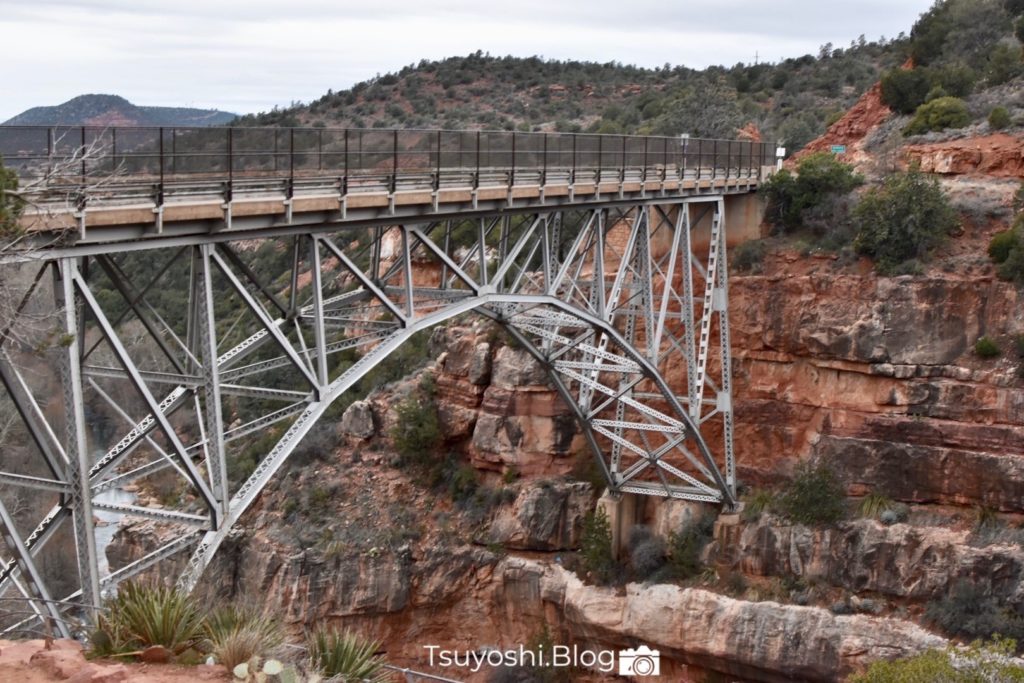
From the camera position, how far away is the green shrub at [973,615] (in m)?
22.2

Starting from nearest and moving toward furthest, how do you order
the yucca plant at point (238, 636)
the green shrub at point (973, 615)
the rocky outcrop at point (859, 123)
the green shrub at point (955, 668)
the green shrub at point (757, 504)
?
the yucca plant at point (238, 636), the green shrub at point (955, 668), the green shrub at point (973, 615), the green shrub at point (757, 504), the rocky outcrop at point (859, 123)

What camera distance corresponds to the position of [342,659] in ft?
38.1

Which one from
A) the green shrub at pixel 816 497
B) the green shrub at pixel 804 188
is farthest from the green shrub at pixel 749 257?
the green shrub at pixel 816 497

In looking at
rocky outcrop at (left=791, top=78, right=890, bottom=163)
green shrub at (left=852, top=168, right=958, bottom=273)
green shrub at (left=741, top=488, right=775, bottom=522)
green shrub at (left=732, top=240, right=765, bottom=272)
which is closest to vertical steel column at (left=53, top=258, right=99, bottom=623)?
green shrub at (left=741, top=488, right=775, bottom=522)

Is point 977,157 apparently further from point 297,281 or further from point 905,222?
point 297,281

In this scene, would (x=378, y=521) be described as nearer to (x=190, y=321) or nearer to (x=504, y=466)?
(x=504, y=466)

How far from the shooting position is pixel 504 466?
29453 millimetres

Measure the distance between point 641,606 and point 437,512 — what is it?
18.9 feet

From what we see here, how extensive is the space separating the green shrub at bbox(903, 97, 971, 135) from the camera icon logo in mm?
14115

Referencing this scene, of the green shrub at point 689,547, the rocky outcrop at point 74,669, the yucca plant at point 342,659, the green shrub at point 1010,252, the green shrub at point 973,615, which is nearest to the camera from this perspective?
the rocky outcrop at point 74,669

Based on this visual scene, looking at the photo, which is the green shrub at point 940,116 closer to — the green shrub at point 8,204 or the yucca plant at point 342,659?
the yucca plant at point 342,659

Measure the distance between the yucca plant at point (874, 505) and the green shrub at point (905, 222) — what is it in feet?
14.8

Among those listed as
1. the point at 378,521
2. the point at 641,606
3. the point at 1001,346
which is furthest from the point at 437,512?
the point at 1001,346

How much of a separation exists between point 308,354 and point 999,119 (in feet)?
64.7
